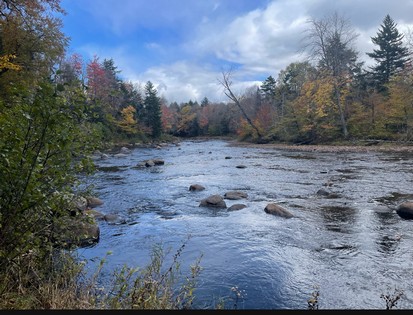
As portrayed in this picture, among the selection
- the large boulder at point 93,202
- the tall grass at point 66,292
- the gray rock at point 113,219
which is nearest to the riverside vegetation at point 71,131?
the tall grass at point 66,292

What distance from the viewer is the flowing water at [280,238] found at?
563 cm

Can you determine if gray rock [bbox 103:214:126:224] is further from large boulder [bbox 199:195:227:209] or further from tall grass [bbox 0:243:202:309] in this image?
tall grass [bbox 0:243:202:309]

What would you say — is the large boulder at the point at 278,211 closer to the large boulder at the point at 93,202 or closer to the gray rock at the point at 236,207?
the gray rock at the point at 236,207

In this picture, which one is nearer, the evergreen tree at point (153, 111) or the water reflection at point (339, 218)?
the water reflection at point (339, 218)

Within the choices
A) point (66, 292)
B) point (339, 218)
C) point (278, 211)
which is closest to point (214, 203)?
point (278, 211)

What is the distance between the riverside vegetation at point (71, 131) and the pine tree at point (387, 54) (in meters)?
0.17

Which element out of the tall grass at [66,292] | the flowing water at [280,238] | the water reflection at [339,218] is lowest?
the water reflection at [339,218]

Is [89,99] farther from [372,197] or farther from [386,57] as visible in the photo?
[386,57]

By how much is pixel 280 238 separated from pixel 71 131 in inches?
242

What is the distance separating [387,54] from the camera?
147ft

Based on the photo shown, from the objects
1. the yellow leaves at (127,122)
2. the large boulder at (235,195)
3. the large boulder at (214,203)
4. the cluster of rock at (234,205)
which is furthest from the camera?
the yellow leaves at (127,122)

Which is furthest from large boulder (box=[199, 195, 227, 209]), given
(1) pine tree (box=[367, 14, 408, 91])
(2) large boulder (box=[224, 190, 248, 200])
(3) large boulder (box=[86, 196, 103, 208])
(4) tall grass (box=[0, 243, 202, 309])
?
(1) pine tree (box=[367, 14, 408, 91])

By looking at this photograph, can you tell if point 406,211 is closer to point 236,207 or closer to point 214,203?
point 236,207

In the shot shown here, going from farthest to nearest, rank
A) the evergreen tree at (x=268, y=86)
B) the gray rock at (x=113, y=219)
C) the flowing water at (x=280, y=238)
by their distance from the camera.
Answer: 1. the evergreen tree at (x=268, y=86)
2. the gray rock at (x=113, y=219)
3. the flowing water at (x=280, y=238)
